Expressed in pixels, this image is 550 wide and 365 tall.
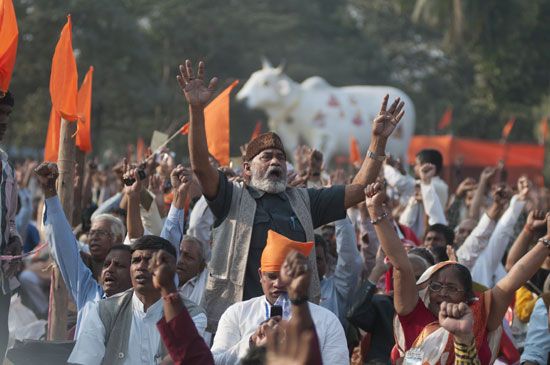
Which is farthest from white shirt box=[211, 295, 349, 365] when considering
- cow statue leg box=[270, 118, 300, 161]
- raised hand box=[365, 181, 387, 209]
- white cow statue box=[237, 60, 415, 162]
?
cow statue leg box=[270, 118, 300, 161]

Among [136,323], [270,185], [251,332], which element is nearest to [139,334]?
[136,323]

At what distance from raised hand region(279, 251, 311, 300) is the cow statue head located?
22.7 m

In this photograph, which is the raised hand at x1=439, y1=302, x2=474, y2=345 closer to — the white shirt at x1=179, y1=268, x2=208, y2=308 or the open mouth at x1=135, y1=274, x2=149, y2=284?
the open mouth at x1=135, y1=274, x2=149, y2=284

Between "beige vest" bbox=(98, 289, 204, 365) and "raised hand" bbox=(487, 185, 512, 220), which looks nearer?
"beige vest" bbox=(98, 289, 204, 365)

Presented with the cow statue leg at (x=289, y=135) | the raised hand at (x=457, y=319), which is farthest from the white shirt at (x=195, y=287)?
the cow statue leg at (x=289, y=135)

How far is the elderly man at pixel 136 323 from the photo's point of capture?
5797 millimetres

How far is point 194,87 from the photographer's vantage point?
246 inches

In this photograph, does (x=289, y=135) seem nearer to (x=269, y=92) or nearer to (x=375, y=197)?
(x=269, y=92)

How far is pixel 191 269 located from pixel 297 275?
3.39 meters

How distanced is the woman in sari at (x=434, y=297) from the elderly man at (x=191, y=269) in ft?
5.79

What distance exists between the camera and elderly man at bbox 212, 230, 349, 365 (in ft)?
18.1

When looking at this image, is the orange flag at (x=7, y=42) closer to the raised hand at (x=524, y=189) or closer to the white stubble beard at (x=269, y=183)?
the white stubble beard at (x=269, y=183)

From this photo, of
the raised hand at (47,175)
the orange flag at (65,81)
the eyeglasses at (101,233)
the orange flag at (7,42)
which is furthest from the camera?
the orange flag at (65,81)

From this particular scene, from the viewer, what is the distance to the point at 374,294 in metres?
7.43
